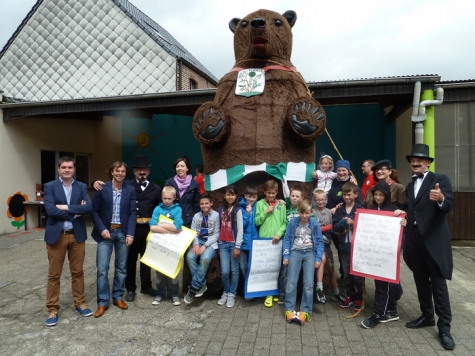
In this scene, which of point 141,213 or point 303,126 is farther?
point 141,213

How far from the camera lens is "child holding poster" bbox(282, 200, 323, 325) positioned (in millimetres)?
3449

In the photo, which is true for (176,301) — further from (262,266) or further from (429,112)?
(429,112)

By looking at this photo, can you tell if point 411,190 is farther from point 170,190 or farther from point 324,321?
point 170,190

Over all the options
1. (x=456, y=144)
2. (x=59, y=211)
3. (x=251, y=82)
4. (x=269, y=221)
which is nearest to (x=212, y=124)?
(x=251, y=82)

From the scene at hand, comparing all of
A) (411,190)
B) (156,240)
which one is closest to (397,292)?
(411,190)

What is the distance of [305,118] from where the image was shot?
3934 mm

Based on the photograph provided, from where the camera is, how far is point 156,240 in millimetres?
3889

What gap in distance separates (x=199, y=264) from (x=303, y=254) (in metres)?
1.11

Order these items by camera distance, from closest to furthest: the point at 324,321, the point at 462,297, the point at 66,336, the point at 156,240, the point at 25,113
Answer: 1. the point at 66,336
2. the point at 324,321
3. the point at 156,240
4. the point at 462,297
5. the point at 25,113

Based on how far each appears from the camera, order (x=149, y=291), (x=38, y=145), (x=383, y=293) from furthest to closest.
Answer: (x=38, y=145) → (x=149, y=291) → (x=383, y=293)

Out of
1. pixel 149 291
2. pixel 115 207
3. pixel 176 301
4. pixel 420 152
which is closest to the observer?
pixel 420 152

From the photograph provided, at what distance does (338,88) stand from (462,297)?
13.3ft

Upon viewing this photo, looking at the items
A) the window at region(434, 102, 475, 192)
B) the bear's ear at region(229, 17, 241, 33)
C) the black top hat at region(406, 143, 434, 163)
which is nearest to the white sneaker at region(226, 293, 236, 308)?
the black top hat at region(406, 143, 434, 163)

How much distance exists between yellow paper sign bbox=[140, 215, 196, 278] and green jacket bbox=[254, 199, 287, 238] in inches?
28.5
